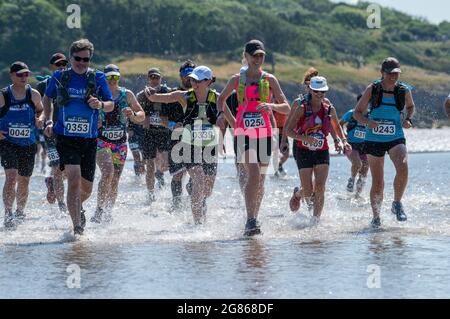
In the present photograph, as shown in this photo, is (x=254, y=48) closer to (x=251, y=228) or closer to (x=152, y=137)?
(x=251, y=228)

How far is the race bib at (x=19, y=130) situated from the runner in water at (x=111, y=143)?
815 mm

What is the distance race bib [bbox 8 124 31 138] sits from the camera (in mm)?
12297

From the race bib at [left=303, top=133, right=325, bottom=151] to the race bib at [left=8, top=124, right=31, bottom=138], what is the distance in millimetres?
3165

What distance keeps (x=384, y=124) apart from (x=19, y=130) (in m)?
4.07

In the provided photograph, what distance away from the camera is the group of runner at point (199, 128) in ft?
35.1

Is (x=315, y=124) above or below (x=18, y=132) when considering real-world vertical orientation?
above

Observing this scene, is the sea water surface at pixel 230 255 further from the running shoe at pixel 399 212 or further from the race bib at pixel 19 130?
the race bib at pixel 19 130

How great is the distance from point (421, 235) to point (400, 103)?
1.69 metres

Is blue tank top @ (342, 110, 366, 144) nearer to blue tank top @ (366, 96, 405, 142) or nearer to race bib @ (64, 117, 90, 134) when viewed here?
blue tank top @ (366, 96, 405, 142)

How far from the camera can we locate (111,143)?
1270cm

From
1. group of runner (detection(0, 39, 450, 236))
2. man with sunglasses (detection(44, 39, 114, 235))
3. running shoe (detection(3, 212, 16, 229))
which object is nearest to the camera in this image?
man with sunglasses (detection(44, 39, 114, 235))

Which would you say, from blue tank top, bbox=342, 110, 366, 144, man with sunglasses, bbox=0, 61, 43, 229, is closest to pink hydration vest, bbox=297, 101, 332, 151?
man with sunglasses, bbox=0, 61, 43, 229

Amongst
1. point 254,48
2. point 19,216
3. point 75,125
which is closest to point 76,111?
point 75,125

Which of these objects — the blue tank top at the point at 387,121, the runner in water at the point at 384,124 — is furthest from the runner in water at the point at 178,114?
the blue tank top at the point at 387,121
